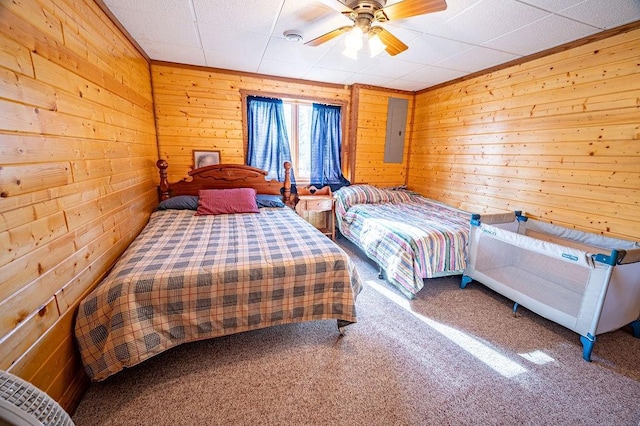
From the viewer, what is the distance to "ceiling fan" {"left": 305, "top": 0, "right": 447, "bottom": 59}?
4.98ft

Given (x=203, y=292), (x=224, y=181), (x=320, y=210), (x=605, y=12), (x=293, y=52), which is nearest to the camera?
(x=203, y=292)

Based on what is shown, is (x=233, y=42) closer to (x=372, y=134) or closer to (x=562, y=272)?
(x=372, y=134)

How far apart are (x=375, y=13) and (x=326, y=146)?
2316 millimetres

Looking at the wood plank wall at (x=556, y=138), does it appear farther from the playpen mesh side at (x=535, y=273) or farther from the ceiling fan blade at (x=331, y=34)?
the ceiling fan blade at (x=331, y=34)

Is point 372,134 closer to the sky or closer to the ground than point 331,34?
closer to the ground

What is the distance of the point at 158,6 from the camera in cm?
192

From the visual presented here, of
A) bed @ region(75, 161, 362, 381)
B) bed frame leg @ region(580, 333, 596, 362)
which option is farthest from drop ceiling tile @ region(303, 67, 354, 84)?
bed frame leg @ region(580, 333, 596, 362)

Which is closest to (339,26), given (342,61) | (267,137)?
(342,61)

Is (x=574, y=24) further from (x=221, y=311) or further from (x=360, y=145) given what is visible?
(x=221, y=311)

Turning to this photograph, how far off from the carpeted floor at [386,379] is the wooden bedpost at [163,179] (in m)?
2.04

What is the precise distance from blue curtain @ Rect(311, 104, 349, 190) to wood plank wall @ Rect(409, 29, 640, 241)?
1549 millimetres

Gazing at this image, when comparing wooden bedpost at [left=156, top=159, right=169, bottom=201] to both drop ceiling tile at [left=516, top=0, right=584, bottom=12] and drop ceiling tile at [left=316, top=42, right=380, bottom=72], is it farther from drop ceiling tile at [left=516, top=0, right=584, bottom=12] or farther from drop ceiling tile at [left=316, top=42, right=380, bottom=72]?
drop ceiling tile at [left=516, top=0, right=584, bottom=12]

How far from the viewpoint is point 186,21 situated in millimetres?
2127

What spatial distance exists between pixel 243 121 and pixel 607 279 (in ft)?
12.5
